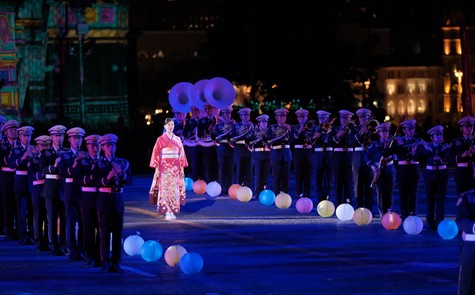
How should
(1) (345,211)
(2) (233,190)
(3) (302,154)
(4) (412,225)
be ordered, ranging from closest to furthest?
1. (4) (412,225)
2. (1) (345,211)
3. (2) (233,190)
4. (3) (302,154)

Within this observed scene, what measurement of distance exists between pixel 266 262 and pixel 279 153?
37.7ft

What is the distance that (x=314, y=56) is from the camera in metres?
62.6

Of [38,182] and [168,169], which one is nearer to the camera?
[38,182]

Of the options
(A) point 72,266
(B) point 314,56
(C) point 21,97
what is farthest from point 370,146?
(B) point 314,56

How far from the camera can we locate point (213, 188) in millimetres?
31266

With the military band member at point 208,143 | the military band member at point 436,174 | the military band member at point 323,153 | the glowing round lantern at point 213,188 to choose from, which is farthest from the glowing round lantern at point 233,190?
the military band member at point 436,174

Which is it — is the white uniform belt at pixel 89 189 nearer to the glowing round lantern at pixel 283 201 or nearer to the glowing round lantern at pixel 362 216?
the glowing round lantern at pixel 362 216

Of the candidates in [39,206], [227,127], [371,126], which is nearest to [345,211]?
[371,126]

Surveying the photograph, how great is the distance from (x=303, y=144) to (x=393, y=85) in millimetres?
88763

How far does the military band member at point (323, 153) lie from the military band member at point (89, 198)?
403 inches

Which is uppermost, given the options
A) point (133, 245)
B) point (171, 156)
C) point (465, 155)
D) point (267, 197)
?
point (171, 156)

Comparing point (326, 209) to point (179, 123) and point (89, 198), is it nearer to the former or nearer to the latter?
point (179, 123)

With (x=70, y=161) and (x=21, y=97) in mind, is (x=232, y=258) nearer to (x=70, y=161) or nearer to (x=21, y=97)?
(x=70, y=161)

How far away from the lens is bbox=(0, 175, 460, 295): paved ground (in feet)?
58.2
